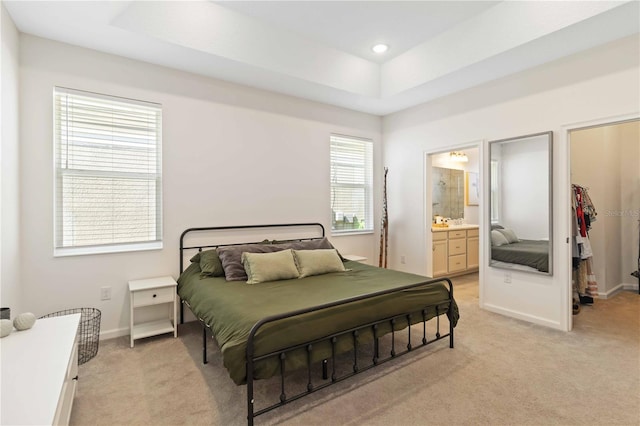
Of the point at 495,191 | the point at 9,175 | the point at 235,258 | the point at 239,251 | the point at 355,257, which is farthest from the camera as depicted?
the point at 355,257

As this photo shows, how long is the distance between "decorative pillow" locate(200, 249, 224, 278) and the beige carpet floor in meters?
0.64

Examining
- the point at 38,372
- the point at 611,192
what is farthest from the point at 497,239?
the point at 38,372

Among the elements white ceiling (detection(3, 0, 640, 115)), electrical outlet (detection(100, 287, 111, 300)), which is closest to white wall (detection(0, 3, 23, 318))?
white ceiling (detection(3, 0, 640, 115))

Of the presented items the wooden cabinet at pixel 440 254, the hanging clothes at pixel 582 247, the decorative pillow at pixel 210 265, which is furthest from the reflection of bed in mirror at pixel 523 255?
the decorative pillow at pixel 210 265

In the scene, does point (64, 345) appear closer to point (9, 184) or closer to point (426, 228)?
point (9, 184)

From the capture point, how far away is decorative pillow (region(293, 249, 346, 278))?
3373 mm

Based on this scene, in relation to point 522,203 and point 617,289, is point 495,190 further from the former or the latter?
point 617,289

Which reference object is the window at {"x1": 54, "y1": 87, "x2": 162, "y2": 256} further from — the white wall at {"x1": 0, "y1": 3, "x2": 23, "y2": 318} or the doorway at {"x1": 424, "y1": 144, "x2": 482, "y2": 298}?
the doorway at {"x1": 424, "y1": 144, "x2": 482, "y2": 298}

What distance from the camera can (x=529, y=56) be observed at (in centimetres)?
325

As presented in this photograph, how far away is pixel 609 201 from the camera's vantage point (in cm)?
479

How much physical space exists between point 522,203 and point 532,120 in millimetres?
927

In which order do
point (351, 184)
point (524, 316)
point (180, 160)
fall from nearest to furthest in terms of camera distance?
point (180, 160) → point (524, 316) → point (351, 184)

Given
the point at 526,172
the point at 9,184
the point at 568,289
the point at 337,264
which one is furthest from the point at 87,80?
the point at 568,289

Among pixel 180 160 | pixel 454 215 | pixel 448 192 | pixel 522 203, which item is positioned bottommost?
pixel 454 215
